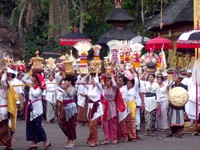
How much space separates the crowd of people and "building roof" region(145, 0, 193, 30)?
810cm

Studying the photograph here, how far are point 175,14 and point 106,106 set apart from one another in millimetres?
12507

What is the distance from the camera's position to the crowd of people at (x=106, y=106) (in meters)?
11.4

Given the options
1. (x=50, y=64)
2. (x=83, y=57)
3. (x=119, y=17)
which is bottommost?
(x=50, y=64)

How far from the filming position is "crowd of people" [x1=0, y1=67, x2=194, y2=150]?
11.4 meters

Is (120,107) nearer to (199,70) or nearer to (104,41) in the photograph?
(199,70)

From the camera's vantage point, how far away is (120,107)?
1234 centimetres

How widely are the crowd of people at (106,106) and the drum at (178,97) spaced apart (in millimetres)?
151

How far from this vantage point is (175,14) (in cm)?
2388

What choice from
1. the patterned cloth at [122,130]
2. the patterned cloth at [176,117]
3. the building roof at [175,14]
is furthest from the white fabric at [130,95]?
the building roof at [175,14]

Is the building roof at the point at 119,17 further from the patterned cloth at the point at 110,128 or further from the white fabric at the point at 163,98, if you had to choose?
the patterned cloth at the point at 110,128

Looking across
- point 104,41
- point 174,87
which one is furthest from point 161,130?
point 104,41

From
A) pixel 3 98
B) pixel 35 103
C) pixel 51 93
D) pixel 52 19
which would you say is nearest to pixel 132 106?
pixel 35 103

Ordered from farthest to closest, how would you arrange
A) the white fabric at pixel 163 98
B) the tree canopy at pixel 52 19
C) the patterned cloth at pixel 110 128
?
the tree canopy at pixel 52 19
the white fabric at pixel 163 98
the patterned cloth at pixel 110 128

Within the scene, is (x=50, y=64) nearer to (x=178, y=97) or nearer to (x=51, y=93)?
(x=51, y=93)
